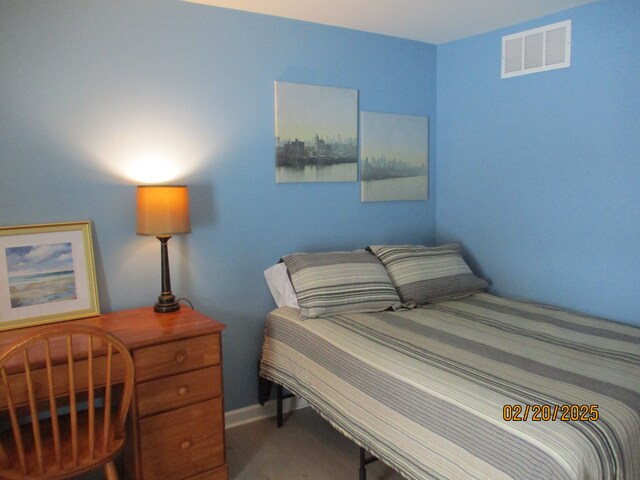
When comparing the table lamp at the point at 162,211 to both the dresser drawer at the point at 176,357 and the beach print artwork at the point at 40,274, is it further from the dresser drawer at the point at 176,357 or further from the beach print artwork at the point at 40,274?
the dresser drawer at the point at 176,357

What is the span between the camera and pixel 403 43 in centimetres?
337

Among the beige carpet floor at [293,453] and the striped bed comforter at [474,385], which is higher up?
the striped bed comforter at [474,385]

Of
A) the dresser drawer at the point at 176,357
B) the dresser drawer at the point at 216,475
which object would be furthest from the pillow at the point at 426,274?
the dresser drawer at the point at 216,475

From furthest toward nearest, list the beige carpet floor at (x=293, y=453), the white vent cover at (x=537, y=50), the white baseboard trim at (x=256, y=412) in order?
the white baseboard trim at (x=256, y=412), the white vent cover at (x=537, y=50), the beige carpet floor at (x=293, y=453)

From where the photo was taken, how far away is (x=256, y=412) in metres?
2.98

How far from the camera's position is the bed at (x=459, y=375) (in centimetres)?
154

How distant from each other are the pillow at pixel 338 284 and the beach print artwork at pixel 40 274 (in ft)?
3.59

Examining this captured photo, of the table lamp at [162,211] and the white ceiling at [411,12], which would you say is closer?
the table lamp at [162,211]

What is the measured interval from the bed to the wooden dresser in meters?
0.48

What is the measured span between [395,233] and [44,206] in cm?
211

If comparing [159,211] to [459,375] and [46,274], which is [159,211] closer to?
[46,274]

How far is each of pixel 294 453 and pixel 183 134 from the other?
1721 mm

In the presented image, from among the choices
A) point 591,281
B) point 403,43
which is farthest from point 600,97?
point 403,43

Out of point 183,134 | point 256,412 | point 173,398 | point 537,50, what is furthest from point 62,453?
point 537,50
